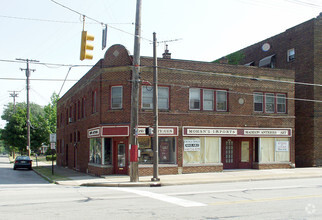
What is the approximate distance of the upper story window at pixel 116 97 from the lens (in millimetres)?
21547

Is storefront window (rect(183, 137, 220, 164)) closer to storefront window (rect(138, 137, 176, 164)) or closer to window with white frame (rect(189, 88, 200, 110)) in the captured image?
storefront window (rect(138, 137, 176, 164))

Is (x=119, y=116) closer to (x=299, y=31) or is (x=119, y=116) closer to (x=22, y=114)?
(x=299, y=31)

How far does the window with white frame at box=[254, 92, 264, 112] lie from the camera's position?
24766 mm

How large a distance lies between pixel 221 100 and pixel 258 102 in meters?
2.94

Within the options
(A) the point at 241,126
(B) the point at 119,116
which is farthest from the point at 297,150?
(B) the point at 119,116

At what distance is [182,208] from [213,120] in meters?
13.8

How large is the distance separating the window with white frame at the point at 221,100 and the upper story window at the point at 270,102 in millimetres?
2379

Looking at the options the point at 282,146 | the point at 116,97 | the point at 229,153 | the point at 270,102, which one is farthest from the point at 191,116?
the point at 282,146

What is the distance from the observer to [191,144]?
22.6m

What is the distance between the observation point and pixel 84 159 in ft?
84.9

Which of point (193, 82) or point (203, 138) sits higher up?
point (193, 82)

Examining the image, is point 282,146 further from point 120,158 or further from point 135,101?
point 135,101

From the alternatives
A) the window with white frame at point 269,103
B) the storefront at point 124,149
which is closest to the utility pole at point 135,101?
the storefront at point 124,149

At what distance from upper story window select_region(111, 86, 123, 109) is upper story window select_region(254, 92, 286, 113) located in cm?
949
